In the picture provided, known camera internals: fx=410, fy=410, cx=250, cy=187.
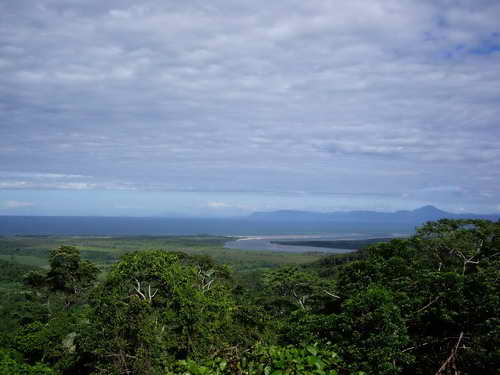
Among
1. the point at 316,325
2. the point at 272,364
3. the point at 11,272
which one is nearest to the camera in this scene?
the point at 272,364

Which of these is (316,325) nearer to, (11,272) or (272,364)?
(272,364)

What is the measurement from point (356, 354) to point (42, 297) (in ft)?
89.5

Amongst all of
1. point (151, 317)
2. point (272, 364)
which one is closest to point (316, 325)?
point (151, 317)

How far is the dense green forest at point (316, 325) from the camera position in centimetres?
865

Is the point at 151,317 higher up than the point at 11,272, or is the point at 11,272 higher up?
the point at 151,317

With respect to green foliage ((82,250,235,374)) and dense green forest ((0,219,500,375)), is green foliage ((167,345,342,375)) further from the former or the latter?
green foliage ((82,250,235,374))

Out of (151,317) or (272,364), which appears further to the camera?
(151,317)

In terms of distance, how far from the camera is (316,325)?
12016mm

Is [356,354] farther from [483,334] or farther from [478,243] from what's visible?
[478,243]

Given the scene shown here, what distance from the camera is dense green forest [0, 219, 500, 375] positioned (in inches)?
341

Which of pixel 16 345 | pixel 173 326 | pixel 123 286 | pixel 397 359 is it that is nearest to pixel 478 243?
pixel 397 359

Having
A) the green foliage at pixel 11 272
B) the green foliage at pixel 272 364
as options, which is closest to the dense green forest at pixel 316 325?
the green foliage at pixel 272 364

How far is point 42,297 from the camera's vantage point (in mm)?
29922

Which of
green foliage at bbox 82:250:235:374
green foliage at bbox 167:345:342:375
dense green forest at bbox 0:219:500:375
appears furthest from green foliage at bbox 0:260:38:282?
green foliage at bbox 167:345:342:375
